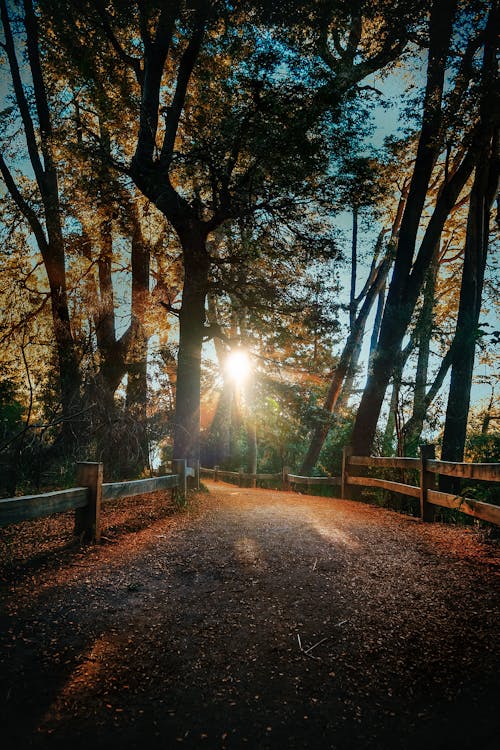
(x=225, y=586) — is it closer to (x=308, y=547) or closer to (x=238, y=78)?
(x=308, y=547)

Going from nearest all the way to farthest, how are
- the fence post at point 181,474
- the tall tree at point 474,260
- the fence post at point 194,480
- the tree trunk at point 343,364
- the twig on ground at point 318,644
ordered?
the twig on ground at point 318,644 < the fence post at point 181,474 < the tall tree at point 474,260 < the fence post at point 194,480 < the tree trunk at point 343,364

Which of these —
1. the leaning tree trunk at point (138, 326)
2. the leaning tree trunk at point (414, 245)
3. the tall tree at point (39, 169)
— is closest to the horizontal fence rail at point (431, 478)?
the leaning tree trunk at point (414, 245)

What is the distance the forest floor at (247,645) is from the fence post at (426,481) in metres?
1.83

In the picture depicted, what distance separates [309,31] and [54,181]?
8.70 m

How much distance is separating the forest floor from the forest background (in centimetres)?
411

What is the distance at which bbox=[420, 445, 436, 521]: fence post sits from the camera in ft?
23.6

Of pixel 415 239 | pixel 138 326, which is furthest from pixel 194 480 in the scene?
pixel 415 239

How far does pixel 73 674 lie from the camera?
266cm

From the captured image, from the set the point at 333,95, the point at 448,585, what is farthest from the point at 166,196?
the point at 448,585

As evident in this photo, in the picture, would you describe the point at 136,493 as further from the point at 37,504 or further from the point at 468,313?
the point at 468,313

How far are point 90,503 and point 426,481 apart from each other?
5465 mm

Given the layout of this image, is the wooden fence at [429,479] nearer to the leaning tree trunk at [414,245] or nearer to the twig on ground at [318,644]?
the leaning tree trunk at [414,245]

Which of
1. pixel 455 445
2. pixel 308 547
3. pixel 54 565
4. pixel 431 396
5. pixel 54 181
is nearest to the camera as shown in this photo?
pixel 54 565

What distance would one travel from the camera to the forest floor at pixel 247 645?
2.28m
